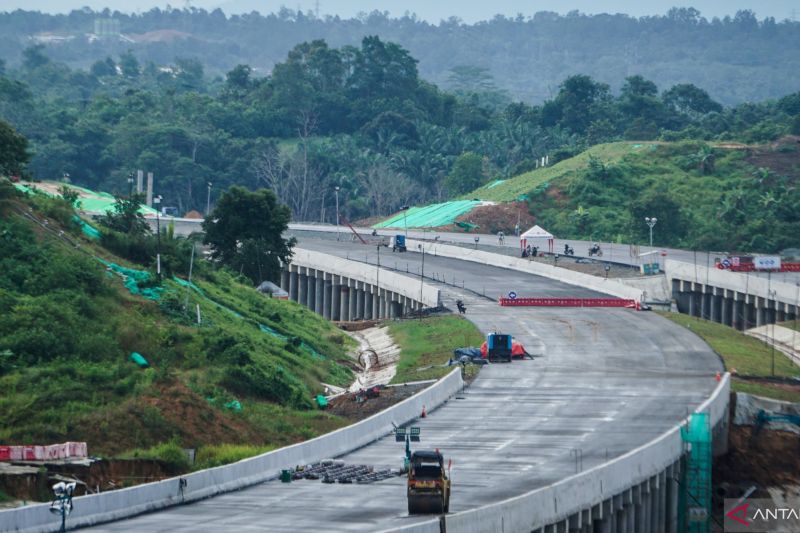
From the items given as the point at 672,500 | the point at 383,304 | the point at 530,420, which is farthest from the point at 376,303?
the point at 672,500

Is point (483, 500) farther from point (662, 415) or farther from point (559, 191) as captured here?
point (559, 191)

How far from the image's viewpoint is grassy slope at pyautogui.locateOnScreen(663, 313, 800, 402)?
83125 millimetres

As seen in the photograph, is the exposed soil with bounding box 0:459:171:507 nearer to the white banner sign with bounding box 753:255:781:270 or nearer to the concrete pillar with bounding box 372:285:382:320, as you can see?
the concrete pillar with bounding box 372:285:382:320

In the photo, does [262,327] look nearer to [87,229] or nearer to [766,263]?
[87,229]

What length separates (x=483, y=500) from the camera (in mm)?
54625

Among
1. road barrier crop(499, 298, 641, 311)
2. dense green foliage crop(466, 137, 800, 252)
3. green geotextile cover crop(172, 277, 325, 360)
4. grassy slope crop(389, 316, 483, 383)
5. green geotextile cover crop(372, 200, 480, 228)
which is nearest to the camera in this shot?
grassy slope crop(389, 316, 483, 383)

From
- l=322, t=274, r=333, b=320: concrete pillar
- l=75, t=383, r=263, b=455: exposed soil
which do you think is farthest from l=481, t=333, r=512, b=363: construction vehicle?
l=322, t=274, r=333, b=320: concrete pillar

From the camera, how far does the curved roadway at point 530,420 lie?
175 ft

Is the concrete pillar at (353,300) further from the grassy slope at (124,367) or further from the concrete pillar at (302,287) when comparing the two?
the grassy slope at (124,367)

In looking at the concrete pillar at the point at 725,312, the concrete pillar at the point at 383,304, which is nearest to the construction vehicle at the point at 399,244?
the concrete pillar at the point at 383,304

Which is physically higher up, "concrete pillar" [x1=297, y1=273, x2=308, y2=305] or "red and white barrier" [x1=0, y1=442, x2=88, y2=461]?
"red and white barrier" [x1=0, y1=442, x2=88, y2=461]

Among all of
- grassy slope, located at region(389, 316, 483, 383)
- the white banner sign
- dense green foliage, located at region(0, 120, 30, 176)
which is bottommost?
grassy slope, located at region(389, 316, 483, 383)

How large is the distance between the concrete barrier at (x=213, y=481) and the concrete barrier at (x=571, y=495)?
10.7 meters

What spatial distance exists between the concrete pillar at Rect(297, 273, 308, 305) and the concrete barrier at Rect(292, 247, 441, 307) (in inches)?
45.6
